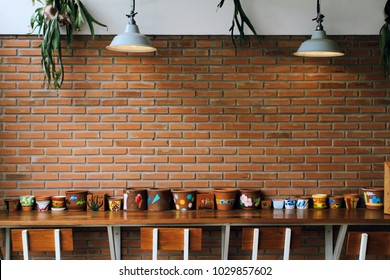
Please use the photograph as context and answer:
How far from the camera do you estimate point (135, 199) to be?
13.6 feet

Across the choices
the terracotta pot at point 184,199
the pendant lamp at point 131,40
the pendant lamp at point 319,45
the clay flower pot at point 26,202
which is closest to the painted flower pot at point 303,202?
the terracotta pot at point 184,199

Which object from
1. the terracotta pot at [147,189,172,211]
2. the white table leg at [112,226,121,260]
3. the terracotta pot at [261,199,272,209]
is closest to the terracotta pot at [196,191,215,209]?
the terracotta pot at [147,189,172,211]

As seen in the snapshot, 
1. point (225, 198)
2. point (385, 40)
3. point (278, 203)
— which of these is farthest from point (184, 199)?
point (385, 40)

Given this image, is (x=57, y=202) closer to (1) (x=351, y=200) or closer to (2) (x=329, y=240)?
(2) (x=329, y=240)

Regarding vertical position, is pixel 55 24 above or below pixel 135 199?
above

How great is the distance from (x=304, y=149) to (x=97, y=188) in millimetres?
1576

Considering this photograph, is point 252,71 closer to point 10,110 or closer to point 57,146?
point 57,146

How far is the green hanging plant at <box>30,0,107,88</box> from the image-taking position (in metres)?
4.02

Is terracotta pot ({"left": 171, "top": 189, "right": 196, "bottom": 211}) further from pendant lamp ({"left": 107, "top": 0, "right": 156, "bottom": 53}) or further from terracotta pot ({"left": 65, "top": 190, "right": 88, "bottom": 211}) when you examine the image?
pendant lamp ({"left": 107, "top": 0, "right": 156, "bottom": 53})

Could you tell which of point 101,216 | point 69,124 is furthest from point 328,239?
point 69,124

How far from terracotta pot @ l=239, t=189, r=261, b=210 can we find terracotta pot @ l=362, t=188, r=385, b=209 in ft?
2.61

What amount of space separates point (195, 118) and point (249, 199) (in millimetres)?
720

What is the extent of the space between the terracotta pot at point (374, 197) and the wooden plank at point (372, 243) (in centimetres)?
62

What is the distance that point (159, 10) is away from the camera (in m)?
4.26
